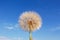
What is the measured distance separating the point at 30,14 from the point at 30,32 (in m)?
2.90

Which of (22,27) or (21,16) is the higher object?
(21,16)

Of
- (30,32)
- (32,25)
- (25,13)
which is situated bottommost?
(30,32)

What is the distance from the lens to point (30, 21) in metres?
13.3

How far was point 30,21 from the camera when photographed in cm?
1326

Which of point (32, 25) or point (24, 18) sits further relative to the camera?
point (24, 18)

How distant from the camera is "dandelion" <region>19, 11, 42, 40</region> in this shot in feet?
43.0

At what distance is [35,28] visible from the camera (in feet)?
43.2

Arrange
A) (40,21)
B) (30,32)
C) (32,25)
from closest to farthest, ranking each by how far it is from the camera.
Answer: (30,32) → (32,25) → (40,21)

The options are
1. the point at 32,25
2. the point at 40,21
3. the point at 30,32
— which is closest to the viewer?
the point at 30,32

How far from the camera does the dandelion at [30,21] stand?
13.1 m

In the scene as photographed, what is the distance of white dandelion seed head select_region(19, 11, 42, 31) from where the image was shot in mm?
13136

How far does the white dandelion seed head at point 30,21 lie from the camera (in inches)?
517

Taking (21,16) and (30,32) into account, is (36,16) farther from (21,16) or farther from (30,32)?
(30,32)

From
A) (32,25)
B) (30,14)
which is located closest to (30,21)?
(32,25)
